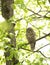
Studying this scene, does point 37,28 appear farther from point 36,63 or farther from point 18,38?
point 36,63

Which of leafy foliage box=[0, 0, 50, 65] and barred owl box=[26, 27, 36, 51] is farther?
barred owl box=[26, 27, 36, 51]

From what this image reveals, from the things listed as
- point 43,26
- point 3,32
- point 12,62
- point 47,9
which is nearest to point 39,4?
point 47,9

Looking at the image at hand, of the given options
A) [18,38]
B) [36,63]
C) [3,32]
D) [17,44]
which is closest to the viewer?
[36,63]

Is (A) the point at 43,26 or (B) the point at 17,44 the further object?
(A) the point at 43,26

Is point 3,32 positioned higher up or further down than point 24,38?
higher up

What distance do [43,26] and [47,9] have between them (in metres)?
0.25

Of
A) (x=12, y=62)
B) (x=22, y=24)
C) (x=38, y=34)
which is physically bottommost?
(x=12, y=62)

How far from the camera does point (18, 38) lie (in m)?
2.56

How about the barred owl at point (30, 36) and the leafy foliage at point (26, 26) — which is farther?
the barred owl at point (30, 36)

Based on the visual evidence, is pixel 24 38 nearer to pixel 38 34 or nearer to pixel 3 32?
pixel 38 34

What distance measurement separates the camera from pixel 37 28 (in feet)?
8.55

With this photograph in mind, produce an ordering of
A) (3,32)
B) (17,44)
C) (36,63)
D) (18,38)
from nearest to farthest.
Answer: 1. (36,63)
2. (3,32)
3. (17,44)
4. (18,38)

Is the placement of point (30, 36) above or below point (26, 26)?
below

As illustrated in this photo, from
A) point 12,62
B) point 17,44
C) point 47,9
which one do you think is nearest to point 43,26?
point 47,9
